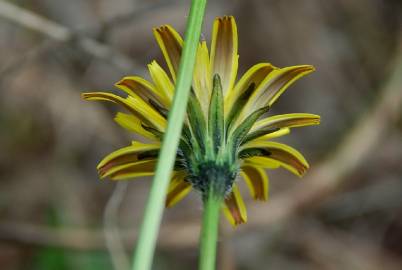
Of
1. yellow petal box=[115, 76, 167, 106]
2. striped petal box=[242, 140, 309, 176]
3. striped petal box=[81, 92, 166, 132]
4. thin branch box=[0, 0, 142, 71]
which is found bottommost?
striped petal box=[242, 140, 309, 176]

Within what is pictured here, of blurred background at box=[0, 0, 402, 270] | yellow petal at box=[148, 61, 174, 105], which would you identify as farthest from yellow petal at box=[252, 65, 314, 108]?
blurred background at box=[0, 0, 402, 270]

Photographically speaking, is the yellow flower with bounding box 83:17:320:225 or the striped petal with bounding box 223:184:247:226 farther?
the striped petal with bounding box 223:184:247:226

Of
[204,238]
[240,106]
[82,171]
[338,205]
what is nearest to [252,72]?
[240,106]

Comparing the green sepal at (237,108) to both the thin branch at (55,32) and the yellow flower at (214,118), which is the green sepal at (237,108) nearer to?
the yellow flower at (214,118)

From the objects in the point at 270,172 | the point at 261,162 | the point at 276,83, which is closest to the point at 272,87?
the point at 276,83

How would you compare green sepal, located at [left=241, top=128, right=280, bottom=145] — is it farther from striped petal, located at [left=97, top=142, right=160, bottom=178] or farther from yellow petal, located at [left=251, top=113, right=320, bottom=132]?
striped petal, located at [left=97, top=142, right=160, bottom=178]

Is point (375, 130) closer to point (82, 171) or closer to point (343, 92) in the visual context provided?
point (343, 92)

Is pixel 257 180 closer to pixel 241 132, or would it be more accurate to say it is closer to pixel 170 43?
pixel 241 132
